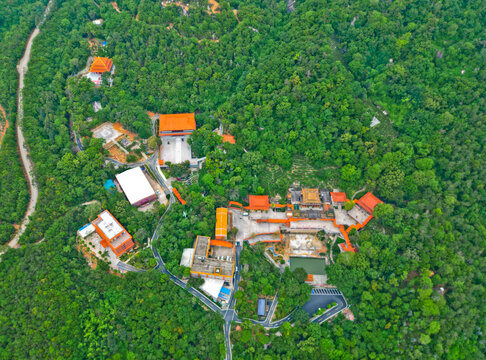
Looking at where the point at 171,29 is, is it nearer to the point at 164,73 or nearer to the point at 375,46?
the point at 164,73

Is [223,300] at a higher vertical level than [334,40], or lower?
lower

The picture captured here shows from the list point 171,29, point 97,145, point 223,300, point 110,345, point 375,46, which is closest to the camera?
point 110,345

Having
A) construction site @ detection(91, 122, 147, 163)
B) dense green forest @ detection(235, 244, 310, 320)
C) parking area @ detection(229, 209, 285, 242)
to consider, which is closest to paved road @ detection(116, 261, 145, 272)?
dense green forest @ detection(235, 244, 310, 320)

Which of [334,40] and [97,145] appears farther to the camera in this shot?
[334,40]

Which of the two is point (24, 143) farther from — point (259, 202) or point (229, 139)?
point (259, 202)

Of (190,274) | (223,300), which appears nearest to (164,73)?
(190,274)
